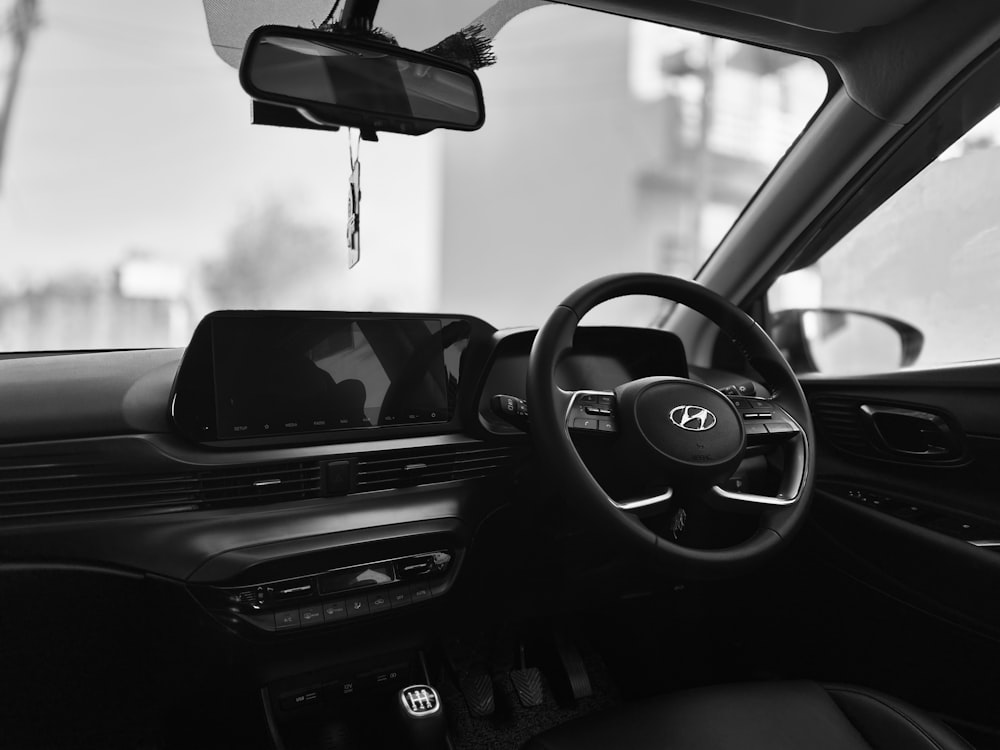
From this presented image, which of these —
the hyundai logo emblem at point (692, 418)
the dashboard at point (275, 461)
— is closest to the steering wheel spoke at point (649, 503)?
the hyundai logo emblem at point (692, 418)

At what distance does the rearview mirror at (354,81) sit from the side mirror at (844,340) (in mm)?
1329

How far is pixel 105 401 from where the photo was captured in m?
1.58

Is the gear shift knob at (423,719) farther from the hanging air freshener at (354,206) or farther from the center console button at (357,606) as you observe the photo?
the hanging air freshener at (354,206)

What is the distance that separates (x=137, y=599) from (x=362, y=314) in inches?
30.1

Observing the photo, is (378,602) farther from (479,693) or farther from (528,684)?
(528,684)

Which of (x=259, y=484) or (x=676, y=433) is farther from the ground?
(x=676, y=433)

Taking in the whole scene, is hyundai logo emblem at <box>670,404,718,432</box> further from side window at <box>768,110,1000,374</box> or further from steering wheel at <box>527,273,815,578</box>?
side window at <box>768,110,1000,374</box>

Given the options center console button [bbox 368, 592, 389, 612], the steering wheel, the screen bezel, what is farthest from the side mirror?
center console button [bbox 368, 592, 389, 612]

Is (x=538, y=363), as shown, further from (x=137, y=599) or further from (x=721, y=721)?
(x=137, y=599)

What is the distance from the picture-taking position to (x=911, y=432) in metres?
1.89

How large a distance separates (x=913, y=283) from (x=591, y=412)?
115 centimetres

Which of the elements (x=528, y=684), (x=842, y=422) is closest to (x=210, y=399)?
(x=528, y=684)

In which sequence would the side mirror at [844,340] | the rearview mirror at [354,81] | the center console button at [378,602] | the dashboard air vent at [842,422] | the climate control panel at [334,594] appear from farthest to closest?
1. the side mirror at [844,340]
2. the dashboard air vent at [842,422]
3. the center console button at [378,602]
4. the climate control panel at [334,594]
5. the rearview mirror at [354,81]

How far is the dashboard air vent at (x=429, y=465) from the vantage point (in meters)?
1.75
